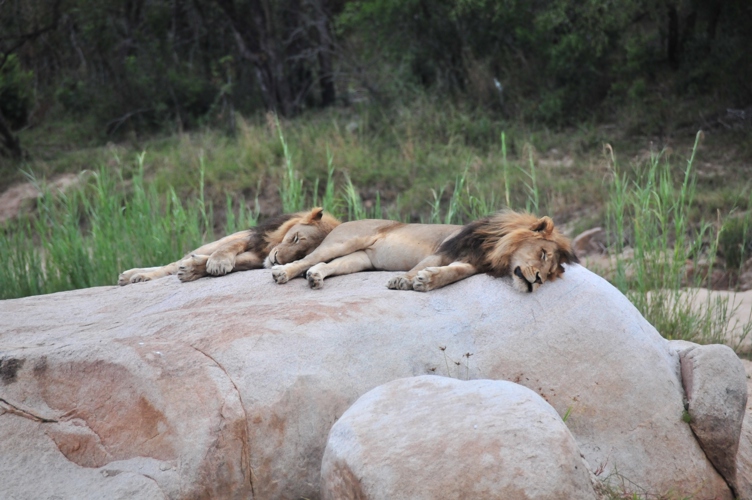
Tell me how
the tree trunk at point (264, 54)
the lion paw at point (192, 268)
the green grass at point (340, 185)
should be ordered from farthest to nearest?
the tree trunk at point (264, 54) → the green grass at point (340, 185) → the lion paw at point (192, 268)

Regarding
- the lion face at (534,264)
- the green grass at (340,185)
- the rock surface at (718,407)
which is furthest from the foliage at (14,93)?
the rock surface at (718,407)

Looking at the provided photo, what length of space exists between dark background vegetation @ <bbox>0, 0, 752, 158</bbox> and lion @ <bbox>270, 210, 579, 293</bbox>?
8.86 metres

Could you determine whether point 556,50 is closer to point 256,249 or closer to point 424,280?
point 256,249

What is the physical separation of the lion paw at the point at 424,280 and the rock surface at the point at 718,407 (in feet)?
4.52

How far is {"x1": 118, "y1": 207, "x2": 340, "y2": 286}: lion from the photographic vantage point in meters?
5.31

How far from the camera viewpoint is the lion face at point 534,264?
4395mm

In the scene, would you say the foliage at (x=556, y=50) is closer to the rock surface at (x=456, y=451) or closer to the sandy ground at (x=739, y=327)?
the sandy ground at (x=739, y=327)

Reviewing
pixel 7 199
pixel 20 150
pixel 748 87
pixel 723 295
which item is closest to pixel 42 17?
pixel 20 150

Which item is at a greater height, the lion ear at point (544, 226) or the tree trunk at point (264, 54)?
the lion ear at point (544, 226)

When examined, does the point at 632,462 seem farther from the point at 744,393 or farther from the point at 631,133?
the point at 631,133

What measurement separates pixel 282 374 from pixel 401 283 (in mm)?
1019

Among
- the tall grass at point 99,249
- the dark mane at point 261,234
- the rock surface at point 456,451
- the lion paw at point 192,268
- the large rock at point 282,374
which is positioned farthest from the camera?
the tall grass at point 99,249

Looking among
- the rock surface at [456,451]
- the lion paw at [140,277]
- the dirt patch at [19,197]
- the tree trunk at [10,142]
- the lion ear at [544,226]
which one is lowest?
the dirt patch at [19,197]

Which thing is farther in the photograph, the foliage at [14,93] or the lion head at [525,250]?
the foliage at [14,93]
